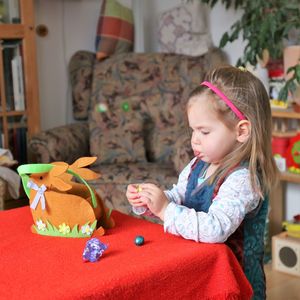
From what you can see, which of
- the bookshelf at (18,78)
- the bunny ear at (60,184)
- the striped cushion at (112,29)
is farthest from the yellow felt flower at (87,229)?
the striped cushion at (112,29)

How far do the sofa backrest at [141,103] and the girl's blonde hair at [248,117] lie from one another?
5.84 ft

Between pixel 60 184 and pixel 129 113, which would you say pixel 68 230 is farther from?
pixel 129 113

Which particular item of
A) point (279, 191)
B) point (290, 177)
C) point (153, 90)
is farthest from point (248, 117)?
point (153, 90)

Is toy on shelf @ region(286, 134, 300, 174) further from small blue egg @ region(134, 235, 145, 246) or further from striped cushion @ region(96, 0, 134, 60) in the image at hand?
small blue egg @ region(134, 235, 145, 246)

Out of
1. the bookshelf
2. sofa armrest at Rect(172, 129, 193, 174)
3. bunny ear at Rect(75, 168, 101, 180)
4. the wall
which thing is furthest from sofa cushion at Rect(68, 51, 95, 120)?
bunny ear at Rect(75, 168, 101, 180)

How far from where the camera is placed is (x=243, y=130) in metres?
1.44

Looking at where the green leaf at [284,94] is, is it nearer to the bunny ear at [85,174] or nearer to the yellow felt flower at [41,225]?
the bunny ear at [85,174]

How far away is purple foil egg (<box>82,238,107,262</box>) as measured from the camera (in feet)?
4.00

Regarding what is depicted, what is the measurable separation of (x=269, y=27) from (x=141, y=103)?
916 millimetres

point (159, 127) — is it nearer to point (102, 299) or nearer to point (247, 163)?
point (247, 163)

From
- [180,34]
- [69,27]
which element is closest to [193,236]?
[180,34]

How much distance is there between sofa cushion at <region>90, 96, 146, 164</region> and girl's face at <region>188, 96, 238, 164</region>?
1.83m

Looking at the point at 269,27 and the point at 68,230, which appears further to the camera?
the point at 269,27

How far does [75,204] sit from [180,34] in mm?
2384
